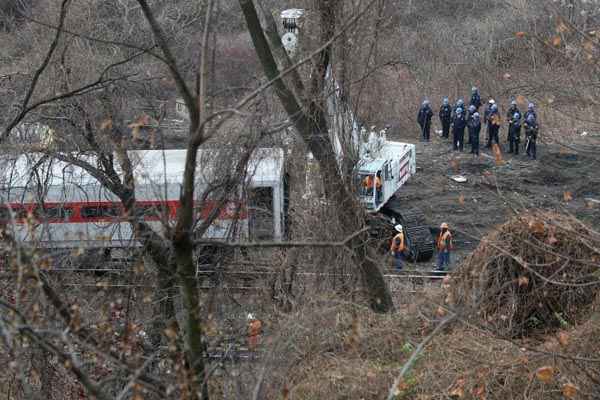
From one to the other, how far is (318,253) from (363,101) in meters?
2.73

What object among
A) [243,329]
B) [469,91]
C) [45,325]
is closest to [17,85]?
[243,329]

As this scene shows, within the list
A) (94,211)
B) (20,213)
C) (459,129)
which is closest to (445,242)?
(94,211)

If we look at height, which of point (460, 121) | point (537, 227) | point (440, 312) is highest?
point (460, 121)

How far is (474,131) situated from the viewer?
2595 cm

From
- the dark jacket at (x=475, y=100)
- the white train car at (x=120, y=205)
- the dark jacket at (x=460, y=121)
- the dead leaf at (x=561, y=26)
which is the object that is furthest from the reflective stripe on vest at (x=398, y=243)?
the dark jacket at (x=475, y=100)

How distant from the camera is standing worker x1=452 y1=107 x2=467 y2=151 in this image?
2638 centimetres

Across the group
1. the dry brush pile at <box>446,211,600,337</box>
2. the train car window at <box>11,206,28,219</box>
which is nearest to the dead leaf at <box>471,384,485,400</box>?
the dry brush pile at <box>446,211,600,337</box>

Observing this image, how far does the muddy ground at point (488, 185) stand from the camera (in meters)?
21.4

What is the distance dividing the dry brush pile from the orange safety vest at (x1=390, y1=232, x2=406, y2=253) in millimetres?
7304

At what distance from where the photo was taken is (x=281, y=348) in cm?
686

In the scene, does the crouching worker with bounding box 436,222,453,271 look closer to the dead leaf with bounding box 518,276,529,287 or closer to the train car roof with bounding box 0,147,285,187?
the train car roof with bounding box 0,147,285,187

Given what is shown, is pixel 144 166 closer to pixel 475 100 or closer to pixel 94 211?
pixel 94 211

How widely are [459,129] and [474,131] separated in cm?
79

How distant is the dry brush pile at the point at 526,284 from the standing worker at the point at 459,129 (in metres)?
16.8
